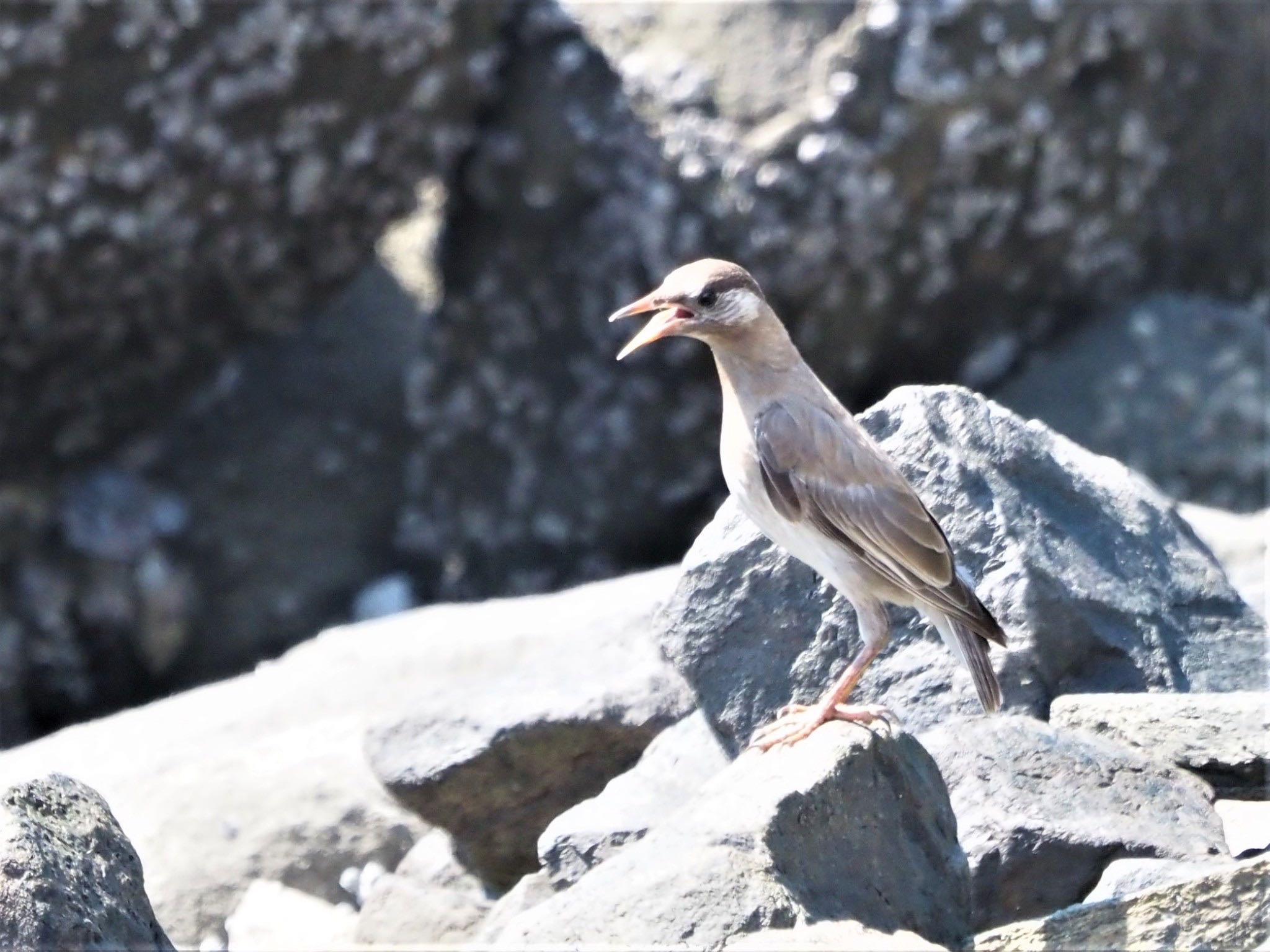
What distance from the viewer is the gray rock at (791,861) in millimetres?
3594

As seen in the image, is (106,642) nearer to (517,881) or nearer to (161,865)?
(161,865)

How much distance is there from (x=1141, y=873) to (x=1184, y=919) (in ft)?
1.18

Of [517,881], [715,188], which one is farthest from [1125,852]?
[715,188]

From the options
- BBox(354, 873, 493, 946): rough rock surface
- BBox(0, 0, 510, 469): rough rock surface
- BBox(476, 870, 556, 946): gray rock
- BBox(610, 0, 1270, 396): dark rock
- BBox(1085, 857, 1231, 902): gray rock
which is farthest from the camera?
BBox(610, 0, 1270, 396): dark rock

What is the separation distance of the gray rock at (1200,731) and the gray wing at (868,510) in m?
0.41

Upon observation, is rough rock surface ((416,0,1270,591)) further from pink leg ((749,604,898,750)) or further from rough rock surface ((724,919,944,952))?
rough rock surface ((724,919,944,952))

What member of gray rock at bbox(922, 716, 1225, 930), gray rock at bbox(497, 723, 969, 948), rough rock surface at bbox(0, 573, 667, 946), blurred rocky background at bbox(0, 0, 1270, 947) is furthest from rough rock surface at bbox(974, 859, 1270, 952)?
blurred rocky background at bbox(0, 0, 1270, 947)

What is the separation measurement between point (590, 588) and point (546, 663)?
3.79ft

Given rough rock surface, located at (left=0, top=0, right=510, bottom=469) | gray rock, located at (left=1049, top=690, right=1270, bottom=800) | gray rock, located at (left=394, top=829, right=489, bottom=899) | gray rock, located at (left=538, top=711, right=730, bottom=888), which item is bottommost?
gray rock, located at (left=1049, top=690, right=1270, bottom=800)

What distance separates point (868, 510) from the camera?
180 inches

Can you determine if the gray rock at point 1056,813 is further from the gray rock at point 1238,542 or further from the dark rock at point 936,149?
the dark rock at point 936,149

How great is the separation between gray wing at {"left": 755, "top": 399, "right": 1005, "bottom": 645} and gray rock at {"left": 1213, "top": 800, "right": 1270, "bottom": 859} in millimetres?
687

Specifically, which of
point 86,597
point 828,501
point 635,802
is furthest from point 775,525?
point 86,597

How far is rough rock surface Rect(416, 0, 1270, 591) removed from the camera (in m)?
8.38
